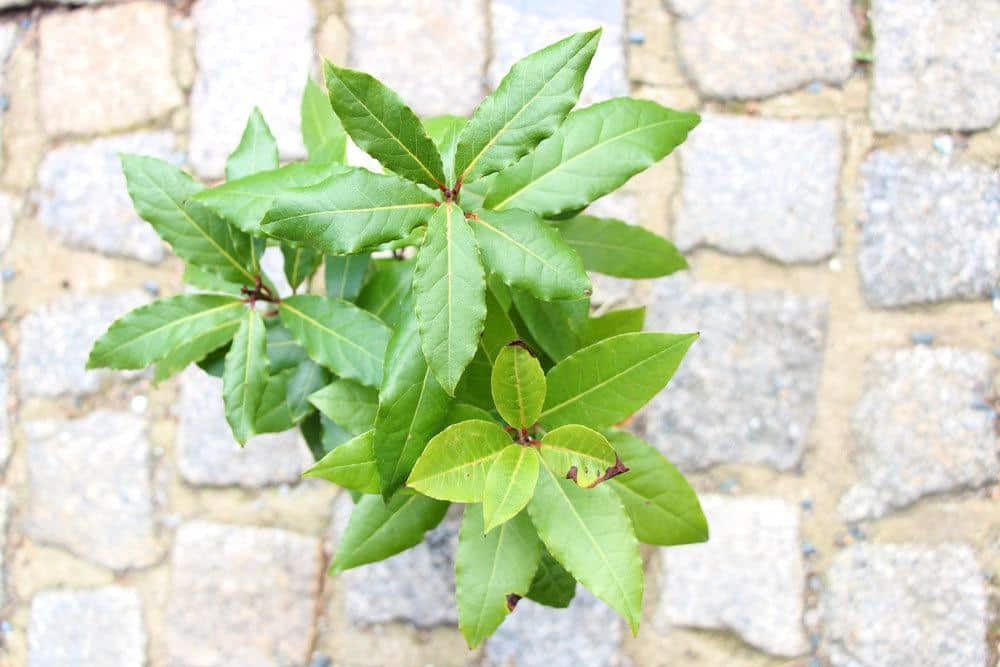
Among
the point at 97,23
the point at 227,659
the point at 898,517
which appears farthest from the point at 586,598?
the point at 97,23

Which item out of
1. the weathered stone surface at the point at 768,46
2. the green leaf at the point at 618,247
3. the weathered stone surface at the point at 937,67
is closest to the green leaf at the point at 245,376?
the green leaf at the point at 618,247

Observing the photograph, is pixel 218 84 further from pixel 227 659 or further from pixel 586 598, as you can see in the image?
pixel 586 598

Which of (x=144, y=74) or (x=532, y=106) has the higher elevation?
(x=532, y=106)

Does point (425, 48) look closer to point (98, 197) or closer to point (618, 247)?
point (98, 197)

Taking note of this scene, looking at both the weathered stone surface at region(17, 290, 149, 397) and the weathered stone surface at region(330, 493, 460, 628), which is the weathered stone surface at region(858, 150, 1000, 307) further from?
the weathered stone surface at region(17, 290, 149, 397)

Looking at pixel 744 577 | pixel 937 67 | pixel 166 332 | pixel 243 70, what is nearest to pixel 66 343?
pixel 243 70

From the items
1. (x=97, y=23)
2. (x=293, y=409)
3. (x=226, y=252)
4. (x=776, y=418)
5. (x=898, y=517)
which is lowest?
(x=898, y=517)

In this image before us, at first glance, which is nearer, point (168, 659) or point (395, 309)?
point (395, 309)

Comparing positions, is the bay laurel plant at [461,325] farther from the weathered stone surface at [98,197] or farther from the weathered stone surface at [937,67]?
the weathered stone surface at [937,67]
